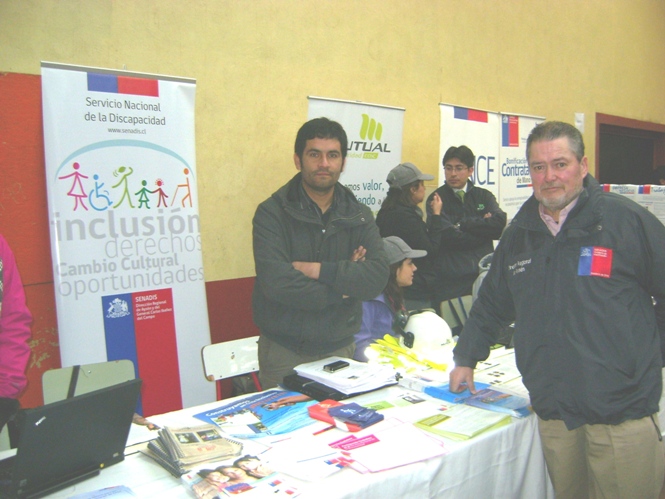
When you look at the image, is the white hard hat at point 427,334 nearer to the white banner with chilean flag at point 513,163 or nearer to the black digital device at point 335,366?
the black digital device at point 335,366

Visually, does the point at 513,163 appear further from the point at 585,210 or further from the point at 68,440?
the point at 68,440

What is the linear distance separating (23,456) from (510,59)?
18.3 feet

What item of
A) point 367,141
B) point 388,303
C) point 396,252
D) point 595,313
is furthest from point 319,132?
point 367,141

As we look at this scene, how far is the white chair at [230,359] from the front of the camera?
272 cm

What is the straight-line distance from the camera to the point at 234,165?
3.73 meters

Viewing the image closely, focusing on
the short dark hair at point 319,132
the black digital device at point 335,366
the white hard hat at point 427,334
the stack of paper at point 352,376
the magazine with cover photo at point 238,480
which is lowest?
the magazine with cover photo at point 238,480

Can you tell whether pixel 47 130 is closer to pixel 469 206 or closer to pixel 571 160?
pixel 571 160

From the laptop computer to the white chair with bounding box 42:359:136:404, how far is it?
0.72 metres

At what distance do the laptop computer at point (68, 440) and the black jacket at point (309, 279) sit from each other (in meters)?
0.92

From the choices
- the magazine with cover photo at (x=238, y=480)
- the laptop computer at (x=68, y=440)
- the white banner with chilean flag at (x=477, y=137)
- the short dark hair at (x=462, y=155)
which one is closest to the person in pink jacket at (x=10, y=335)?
the laptop computer at (x=68, y=440)

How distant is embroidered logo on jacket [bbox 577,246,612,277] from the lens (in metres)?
1.67

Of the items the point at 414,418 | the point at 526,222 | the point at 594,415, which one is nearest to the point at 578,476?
the point at 594,415

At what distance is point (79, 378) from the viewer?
2334mm

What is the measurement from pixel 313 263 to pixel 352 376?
520mm
